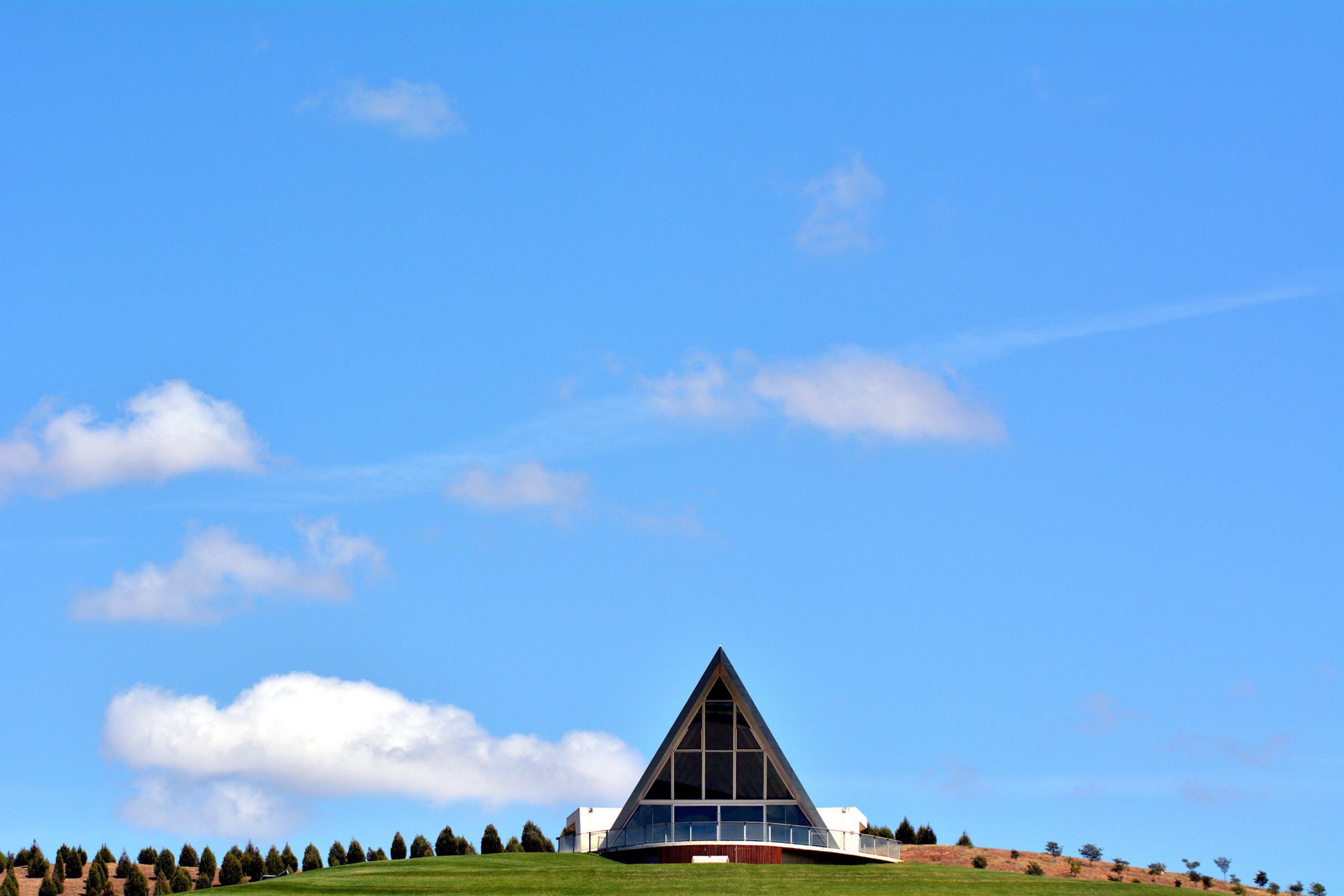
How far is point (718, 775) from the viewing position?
4797cm

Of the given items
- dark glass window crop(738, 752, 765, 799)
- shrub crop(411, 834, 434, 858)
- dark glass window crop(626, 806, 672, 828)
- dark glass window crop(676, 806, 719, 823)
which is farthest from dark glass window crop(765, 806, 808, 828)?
shrub crop(411, 834, 434, 858)

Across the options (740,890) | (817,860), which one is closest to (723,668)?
(817,860)

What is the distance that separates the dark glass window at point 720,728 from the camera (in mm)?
48156

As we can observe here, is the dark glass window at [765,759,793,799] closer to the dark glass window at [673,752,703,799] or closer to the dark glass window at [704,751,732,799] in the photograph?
the dark glass window at [704,751,732,799]

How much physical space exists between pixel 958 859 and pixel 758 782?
8.46m

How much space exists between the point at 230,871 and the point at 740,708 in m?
21.1

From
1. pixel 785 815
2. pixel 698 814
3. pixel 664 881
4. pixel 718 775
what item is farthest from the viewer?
pixel 718 775

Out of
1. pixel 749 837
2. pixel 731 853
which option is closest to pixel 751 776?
pixel 749 837

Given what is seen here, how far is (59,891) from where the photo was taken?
52875 mm

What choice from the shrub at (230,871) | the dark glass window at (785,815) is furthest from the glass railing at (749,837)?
the shrub at (230,871)

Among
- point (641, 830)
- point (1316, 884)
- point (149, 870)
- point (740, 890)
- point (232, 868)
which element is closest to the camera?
point (740, 890)

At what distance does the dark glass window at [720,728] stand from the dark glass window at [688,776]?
600mm

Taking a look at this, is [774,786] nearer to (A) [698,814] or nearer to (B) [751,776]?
(B) [751,776]

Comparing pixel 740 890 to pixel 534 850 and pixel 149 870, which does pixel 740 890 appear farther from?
pixel 149 870
